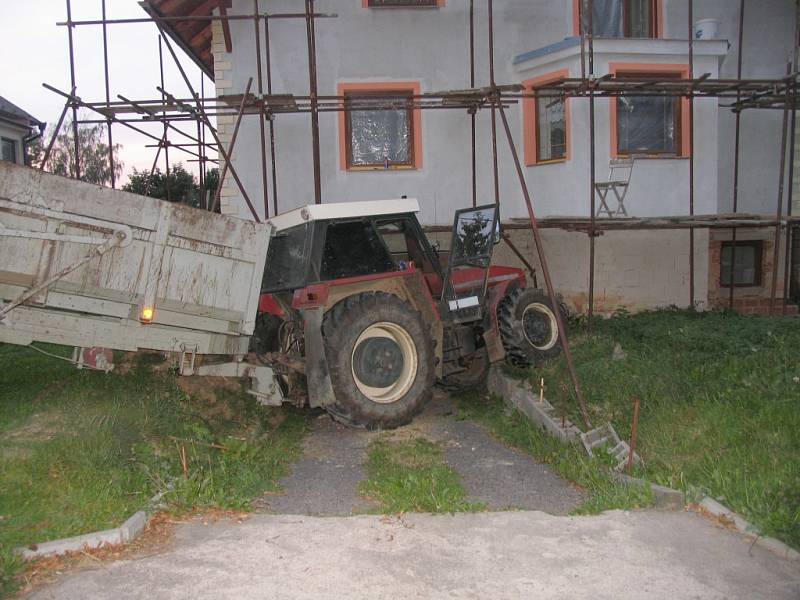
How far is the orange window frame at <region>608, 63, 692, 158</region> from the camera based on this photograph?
11234 millimetres

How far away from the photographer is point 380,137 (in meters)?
12.2

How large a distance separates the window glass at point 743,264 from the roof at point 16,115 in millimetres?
19707

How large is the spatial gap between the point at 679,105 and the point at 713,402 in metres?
6.89

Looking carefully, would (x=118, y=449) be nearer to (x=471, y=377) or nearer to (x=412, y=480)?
(x=412, y=480)

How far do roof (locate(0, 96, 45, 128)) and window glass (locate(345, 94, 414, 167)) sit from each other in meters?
13.9

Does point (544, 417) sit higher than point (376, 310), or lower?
lower

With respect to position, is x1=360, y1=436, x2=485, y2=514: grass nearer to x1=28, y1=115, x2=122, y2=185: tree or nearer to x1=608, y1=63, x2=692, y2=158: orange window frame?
x1=608, y1=63, x2=692, y2=158: orange window frame

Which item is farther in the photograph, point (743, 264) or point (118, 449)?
point (743, 264)

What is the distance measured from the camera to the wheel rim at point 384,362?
6.96m

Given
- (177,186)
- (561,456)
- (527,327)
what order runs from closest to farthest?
(561,456)
(527,327)
(177,186)

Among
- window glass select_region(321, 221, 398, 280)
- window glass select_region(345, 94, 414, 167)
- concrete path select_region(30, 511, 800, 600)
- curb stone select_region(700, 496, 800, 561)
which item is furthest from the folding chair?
concrete path select_region(30, 511, 800, 600)

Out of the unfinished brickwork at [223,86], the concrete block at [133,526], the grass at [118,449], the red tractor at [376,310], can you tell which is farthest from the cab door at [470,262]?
the unfinished brickwork at [223,86]

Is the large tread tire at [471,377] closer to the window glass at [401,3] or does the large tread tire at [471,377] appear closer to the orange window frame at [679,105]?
the orange window frame at [679,105]

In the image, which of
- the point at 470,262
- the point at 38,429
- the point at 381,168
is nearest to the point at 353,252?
the point at 470,262
